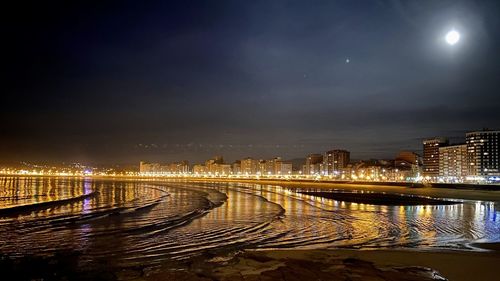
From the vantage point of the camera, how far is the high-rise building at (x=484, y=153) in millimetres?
182250

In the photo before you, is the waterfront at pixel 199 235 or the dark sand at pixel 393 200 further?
the dark sand at pixel 393 200

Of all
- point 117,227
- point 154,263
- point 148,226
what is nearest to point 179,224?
point 148,226

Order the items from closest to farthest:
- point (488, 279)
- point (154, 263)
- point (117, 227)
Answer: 1. point (488, 279)
2. point (154, 263)
3. point (117, 227)

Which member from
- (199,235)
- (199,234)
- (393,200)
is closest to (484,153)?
(393,200)

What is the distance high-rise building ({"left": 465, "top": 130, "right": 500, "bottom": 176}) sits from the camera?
18225 cm

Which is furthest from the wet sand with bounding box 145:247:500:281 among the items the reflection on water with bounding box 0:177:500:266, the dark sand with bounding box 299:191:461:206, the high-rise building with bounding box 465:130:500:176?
the high-rise building with bounding box 465:130:500:176

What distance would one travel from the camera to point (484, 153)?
18488 centimetres

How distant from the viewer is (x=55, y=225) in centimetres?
2030

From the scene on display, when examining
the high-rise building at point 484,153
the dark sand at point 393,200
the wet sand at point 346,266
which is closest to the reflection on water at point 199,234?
the wet sand at point 346,266

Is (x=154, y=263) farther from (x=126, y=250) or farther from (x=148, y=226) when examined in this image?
(x=148, y=226)

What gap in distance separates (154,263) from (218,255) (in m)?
2.08

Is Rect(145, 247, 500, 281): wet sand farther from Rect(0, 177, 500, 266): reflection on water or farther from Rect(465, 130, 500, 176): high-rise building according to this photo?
Rect(465, 130, 500, 176): high-rise building

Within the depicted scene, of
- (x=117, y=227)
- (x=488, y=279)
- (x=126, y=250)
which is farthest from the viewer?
(x=117, y=227)

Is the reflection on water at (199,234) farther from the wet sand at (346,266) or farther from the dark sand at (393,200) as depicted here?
the dark sand at (393,200)
